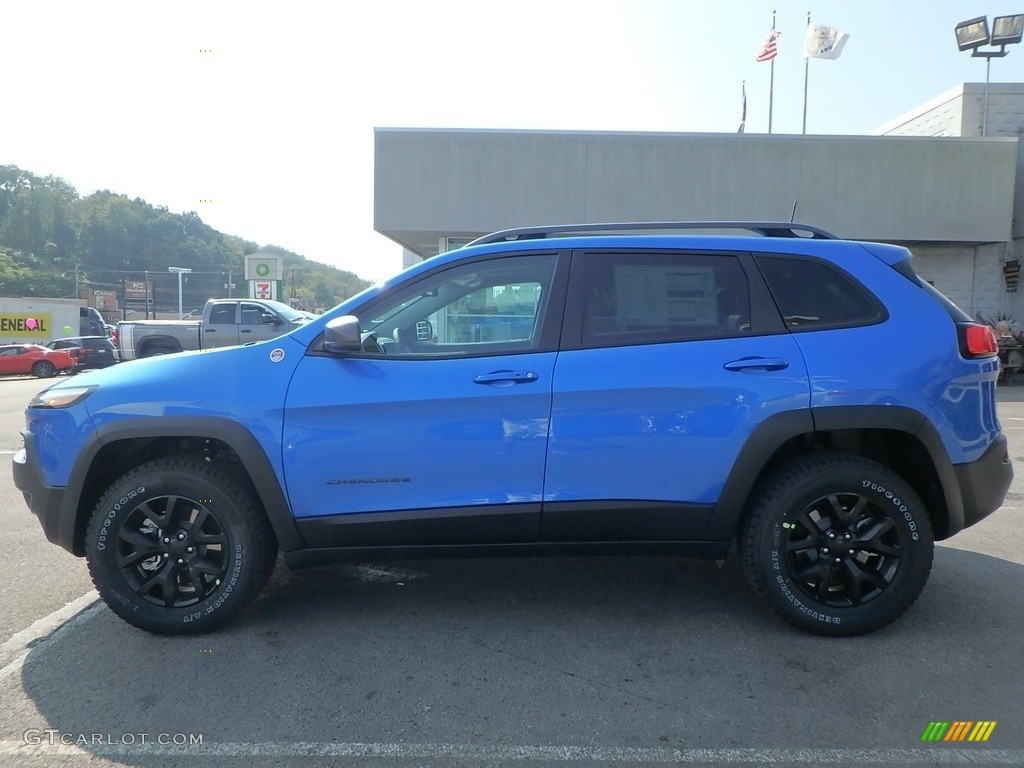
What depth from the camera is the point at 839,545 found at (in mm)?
3768

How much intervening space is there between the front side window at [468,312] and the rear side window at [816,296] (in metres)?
1.12

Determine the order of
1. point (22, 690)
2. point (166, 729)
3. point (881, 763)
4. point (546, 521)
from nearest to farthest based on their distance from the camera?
point (881, 763) < point (166, 729) < point (22, 690) < point (546, 521)

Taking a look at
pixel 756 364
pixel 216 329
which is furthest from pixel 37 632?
pixel 216 329

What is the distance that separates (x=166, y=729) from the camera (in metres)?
3.03

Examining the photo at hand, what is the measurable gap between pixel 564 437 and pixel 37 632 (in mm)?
2771

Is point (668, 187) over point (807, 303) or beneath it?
over

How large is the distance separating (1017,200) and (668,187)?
29.2 feet

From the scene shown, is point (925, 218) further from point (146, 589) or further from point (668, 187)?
point (146, 589)

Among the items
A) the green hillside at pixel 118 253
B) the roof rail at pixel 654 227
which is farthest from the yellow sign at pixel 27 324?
the roof rail at pixel 654 227

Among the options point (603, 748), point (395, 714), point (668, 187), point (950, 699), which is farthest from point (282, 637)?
point (668, 187)

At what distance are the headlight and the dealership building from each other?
52.0ft

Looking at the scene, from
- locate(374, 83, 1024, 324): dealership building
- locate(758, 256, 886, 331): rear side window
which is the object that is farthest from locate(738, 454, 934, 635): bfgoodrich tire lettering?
locate(374, 83, 1024, 324): dealership building

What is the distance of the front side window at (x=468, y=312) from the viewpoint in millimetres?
3818

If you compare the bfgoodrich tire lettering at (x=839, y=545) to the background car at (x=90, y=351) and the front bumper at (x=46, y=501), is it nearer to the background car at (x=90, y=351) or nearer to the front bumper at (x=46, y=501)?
the front bumper at (x=46, y=501)
